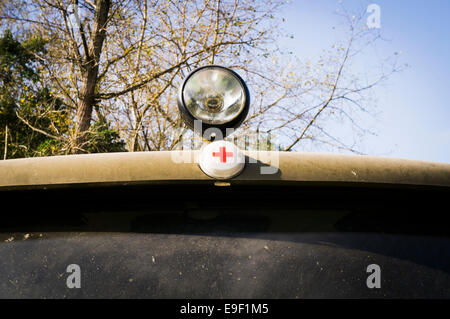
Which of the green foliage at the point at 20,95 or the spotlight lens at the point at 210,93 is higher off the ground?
the green foliage at the point at 20,95

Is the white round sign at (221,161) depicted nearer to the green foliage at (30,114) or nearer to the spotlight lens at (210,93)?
the spotlight lens at (210,93)

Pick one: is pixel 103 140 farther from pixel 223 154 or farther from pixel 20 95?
pixel 223 154

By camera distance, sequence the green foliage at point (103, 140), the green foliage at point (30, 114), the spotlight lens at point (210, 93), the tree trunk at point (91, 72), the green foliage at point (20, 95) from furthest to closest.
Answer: the green foliage at point (20, 95)
the green foliage at point (30, 114)
the green foliage at point (103, 140)
the tree trunk at point (91, 72)
the spotlight lens at point (210, 93)

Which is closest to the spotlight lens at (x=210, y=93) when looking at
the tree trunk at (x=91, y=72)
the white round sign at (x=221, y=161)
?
the white round sign at (x=221, y=161)

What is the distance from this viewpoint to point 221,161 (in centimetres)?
111

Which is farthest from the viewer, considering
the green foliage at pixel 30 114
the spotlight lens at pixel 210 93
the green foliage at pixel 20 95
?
the green foliage at pixel 20 95

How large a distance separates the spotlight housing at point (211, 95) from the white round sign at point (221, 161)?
0.23 m

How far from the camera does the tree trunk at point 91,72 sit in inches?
315

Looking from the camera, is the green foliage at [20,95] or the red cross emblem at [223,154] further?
the green foliage at [20,95]

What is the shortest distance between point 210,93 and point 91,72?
24.8 ft

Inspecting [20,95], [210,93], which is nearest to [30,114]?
[20,95]

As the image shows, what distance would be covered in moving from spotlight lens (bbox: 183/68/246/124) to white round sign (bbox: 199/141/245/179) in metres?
0.24

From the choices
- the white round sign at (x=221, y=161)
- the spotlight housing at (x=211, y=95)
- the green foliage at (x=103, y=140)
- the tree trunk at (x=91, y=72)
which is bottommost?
the white round sign at (x=221, y=161)
